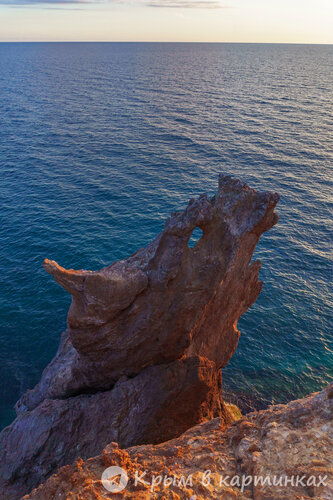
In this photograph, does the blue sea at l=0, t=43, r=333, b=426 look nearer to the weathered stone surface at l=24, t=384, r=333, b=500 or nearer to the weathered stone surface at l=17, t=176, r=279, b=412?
the weathered stone surface at l=17, t=176, r=279, b=412

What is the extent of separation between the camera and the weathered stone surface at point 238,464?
12.5m

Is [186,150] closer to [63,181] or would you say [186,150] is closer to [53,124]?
[63,181]

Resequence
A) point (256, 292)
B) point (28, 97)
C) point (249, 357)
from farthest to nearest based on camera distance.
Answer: point (28, 97) → point (249, 357) → point (256, 292)

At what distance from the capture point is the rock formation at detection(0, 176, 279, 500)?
78.5ft

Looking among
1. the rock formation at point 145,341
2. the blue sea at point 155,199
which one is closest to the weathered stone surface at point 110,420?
the rock formation at point 145,341

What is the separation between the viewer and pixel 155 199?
68312mm

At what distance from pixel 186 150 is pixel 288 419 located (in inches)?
3345

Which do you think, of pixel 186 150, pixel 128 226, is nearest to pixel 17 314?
pixel 128 226

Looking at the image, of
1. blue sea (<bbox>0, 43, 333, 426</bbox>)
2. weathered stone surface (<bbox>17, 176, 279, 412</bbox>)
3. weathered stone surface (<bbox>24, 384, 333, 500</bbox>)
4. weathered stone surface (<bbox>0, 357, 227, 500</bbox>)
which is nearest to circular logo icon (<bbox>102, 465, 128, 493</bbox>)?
weathered stone surface (<bbox>24, 384, 333, 500</bbox>)

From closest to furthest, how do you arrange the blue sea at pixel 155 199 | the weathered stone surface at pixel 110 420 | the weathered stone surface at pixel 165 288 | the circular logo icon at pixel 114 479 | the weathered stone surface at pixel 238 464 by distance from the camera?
the weathered stone surface at pixel 238 464 < the circular logo icon at pixel 114 479 < the weathered stone surface at pixel 110 420 < the weathered stone surface at pixel 165 288 < the blue sea at pixel 155 199

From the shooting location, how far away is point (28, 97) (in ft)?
461

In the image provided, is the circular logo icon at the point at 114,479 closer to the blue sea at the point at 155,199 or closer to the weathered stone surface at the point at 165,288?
the weathered stone surface at the point at 165,288

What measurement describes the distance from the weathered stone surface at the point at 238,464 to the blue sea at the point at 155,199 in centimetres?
2160

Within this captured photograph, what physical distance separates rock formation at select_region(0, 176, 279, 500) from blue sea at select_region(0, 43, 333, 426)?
10436 millimetres
